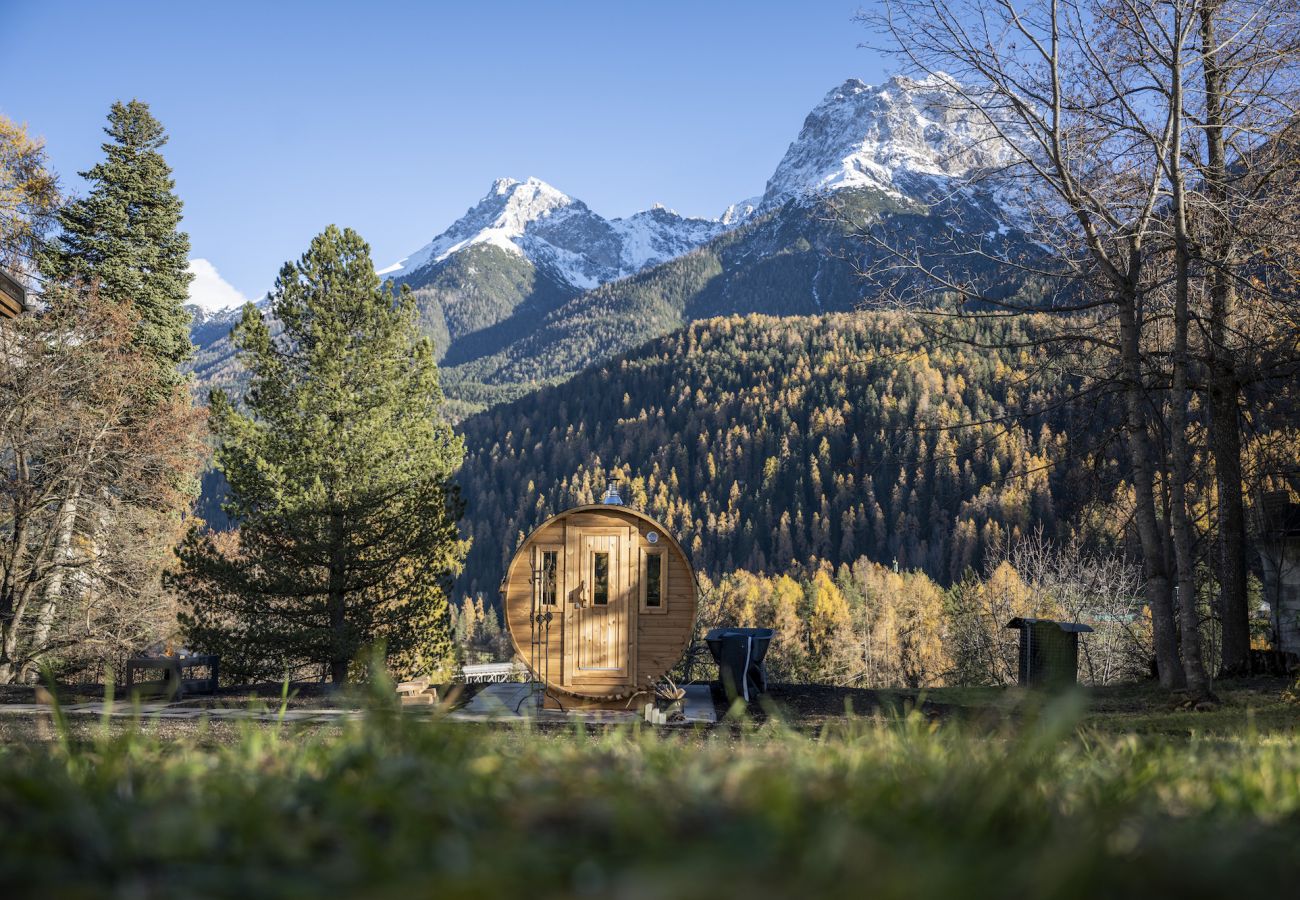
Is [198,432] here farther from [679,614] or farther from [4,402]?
[679,614]

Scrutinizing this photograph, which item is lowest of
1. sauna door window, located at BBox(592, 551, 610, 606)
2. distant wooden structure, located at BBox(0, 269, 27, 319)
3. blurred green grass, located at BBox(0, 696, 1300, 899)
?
blurred green grass, located at BBox(0, 696, 1300, 899)

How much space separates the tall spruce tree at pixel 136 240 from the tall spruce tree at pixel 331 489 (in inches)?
301

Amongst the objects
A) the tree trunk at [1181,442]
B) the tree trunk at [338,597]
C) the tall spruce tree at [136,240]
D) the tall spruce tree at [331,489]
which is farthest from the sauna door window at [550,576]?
the tall spruce tree at [136,240]

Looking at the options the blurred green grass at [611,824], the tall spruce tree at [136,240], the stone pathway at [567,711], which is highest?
the tall spruce tree at [136,240]

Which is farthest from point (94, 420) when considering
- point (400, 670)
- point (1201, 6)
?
point (1201, 6)

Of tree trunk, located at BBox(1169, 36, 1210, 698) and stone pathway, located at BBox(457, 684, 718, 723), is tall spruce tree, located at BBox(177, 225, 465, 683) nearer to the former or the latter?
stone pathway, located at BBox(457, 684, 718, 723)

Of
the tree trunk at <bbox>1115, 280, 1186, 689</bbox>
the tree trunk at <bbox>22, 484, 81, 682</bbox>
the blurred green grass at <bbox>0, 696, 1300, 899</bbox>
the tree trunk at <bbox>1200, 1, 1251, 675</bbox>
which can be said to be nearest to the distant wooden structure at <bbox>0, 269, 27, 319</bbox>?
the tree trunk at <bbox>22, 484, 81, 682</bbox>

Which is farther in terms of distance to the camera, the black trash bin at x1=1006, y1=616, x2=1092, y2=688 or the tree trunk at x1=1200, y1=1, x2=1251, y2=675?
the black trash bin at x1=1006, y1=616, x2=1092, y2=688

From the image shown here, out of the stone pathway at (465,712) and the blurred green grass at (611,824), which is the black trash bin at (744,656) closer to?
the stone pathway at (465,712)

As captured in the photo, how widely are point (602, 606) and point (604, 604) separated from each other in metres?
0.04

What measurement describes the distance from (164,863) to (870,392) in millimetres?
133535

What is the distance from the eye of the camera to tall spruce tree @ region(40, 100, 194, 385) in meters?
22.0

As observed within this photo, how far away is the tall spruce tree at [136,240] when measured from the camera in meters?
22.0

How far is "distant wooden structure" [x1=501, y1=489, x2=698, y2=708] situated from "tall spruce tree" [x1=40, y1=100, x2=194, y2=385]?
1394cm
